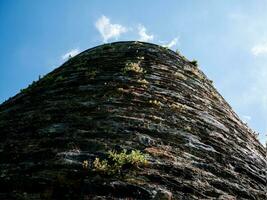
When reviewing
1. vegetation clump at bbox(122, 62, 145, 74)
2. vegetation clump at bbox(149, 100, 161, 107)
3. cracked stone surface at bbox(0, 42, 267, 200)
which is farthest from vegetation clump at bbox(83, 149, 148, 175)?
vegetation clump at bbox(122, 62, 145, 74)

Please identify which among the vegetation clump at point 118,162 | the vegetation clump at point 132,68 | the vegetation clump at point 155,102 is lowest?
the vegetation clump at point 118,162

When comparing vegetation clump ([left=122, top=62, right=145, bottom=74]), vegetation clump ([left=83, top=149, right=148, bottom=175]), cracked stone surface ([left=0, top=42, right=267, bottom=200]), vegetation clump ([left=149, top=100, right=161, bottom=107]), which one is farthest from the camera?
vegetation clump ([left=122, top=62, right=145, bottom=74])

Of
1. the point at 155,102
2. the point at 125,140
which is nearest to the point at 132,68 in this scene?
the point at 155,102

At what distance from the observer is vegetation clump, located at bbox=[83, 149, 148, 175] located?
194 inches

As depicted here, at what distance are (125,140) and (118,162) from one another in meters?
0.64

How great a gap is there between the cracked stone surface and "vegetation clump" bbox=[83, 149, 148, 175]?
71 mm

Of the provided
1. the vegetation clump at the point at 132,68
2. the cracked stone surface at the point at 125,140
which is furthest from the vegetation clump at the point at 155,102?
the vegetation clump at the point at 132,68

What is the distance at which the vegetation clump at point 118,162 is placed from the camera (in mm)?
4922

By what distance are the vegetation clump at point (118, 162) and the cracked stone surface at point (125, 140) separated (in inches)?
2.8

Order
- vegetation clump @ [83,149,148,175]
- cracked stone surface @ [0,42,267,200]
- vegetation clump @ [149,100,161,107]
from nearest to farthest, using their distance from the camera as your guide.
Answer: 1. cracked stone surface @ [0,42,267,200]
2. vegetation clump @ [83,149,148,175]
3. vegetation clump @ [149,100,161,107]

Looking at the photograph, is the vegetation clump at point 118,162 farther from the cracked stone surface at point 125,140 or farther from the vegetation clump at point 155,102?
the vegetation clump at point 155,102

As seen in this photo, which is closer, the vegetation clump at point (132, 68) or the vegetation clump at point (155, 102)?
the vegetation clump at point (155, 102)

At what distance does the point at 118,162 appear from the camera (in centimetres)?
509

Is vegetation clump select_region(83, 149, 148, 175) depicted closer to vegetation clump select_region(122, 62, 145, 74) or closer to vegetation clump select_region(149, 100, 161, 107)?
vegetation clump select_region(149, 100, 161, 107)
